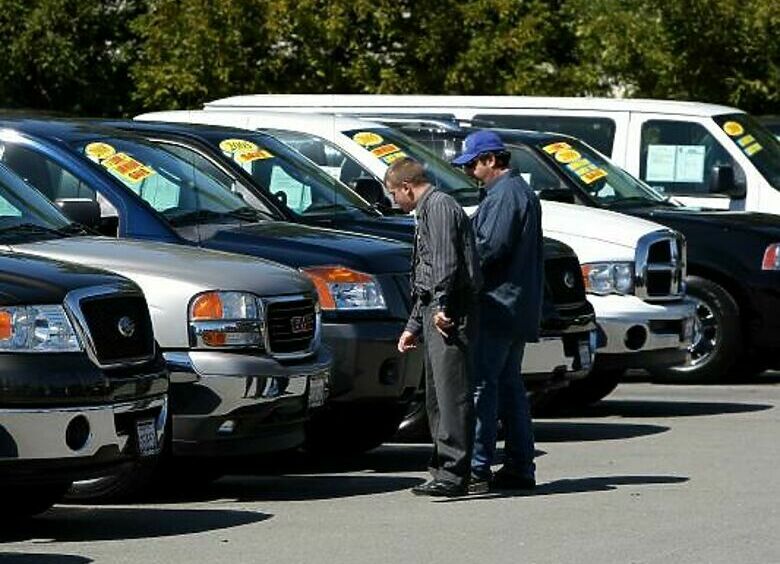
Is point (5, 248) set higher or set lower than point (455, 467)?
higher

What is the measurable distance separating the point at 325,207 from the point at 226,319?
125 inches

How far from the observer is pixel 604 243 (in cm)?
1502

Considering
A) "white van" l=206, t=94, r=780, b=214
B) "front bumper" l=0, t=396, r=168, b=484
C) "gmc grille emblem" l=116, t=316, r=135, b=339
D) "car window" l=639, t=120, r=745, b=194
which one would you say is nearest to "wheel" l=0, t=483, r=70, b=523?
"front bumper" l=0, t=396, r=168, b=484

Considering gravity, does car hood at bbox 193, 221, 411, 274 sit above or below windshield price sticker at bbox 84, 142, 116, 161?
below

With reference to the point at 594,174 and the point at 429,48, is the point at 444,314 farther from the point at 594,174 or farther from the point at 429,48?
the point at 429,48

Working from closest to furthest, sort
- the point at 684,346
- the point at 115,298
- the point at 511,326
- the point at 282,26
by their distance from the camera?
the point at 115,298
the point at 511,326
the point at 684,346
the point at 282,26

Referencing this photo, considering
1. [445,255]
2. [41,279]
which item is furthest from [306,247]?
[41,279]

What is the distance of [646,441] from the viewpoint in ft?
44.0

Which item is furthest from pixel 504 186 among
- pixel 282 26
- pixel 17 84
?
pixel 17 84

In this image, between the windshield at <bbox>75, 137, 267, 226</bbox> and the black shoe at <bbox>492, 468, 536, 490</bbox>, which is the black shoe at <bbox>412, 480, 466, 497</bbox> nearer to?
the black shoe at <bbox>492, 468, 536, 490</bbox>

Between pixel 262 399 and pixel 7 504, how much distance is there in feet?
4.12

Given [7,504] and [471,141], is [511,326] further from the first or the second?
[7,504]

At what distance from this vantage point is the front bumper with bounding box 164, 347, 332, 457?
10102 mm

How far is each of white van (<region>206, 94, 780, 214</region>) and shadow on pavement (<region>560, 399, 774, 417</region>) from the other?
2.75m
